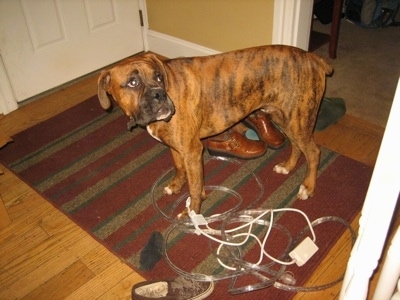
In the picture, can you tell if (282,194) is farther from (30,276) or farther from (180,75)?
(30,276)

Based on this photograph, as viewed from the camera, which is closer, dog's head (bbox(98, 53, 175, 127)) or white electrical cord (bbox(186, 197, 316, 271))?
dog's head (bbox(98, 53, 175, 127))

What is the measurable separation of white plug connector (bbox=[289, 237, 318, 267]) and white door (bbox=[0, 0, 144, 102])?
2.68 metres

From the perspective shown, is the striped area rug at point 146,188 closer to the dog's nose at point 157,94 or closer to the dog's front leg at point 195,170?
the dog's front leg at point 195,170

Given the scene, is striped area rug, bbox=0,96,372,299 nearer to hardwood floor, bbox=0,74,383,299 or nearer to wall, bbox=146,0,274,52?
hardwood floor, bbox=0,74,383,299

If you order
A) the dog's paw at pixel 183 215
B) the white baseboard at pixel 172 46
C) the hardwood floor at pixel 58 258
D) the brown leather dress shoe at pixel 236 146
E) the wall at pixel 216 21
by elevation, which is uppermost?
Result: the wall at pixel 216 21

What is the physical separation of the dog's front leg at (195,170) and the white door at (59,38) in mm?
2032

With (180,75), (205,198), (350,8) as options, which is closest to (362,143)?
(205,198)

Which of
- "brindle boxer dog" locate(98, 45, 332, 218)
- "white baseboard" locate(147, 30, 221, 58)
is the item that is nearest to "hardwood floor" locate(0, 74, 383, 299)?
"brindle boxer dog" locate(98, 45, 332, 218)

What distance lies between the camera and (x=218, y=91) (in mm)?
1915

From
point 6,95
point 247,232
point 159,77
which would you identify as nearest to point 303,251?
point 247,232

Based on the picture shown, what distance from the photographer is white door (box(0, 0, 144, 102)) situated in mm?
2975

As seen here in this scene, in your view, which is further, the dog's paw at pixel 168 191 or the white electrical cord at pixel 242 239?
the dog's paw at pixel 168 191

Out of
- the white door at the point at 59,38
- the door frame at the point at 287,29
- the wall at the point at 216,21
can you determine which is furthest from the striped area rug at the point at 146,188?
the wall at the point at 216,21

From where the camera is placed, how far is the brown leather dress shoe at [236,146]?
2.50m
